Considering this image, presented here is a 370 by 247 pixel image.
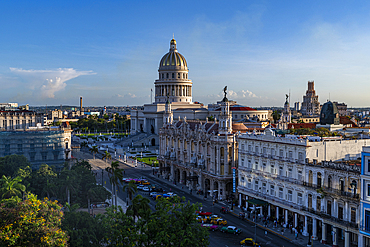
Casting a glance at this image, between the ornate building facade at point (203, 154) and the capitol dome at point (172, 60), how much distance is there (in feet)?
258

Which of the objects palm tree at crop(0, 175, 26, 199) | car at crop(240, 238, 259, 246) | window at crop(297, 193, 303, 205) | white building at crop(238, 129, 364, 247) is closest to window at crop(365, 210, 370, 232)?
white building at crop(238, 129, 364, 247)

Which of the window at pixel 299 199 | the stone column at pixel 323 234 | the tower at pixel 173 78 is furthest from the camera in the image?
the tower at pixel 173 78

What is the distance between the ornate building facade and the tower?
7658 centimetres

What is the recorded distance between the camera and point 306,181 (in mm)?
51344

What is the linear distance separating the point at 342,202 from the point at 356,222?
301 cm

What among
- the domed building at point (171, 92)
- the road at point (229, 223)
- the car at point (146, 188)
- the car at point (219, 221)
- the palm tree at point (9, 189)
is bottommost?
the road at point (229, 223)

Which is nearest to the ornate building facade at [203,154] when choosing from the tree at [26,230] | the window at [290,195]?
the window at [290,195]

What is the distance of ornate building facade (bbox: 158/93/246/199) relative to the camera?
71250 millimetres

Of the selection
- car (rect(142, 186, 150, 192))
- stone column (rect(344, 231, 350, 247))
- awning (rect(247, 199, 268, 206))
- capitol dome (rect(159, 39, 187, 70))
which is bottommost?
car (rect(142, 186, 150, 192))

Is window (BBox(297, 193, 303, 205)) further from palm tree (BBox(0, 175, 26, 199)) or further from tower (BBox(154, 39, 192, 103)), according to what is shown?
tower (BBox(154, 39, 192, 103))

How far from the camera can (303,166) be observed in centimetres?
5191

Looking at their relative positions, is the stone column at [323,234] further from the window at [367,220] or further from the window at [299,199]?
the window at [367,220]

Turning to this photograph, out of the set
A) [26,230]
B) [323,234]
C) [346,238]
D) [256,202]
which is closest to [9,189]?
[26,230]

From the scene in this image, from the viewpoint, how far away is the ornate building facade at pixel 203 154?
71250 millimetres
